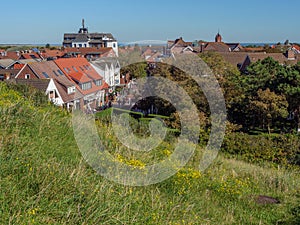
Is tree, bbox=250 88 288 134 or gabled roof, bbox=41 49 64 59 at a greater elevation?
gabled roof, bbox=41 49 64 59

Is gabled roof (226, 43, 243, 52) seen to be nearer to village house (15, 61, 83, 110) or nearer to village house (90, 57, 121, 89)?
village house (90, 57, 121, 89)

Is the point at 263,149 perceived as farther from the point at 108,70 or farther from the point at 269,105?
the point at 108,70

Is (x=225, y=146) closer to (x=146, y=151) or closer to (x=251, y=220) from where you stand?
(x=146, y=151)

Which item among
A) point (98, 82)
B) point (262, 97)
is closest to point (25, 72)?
point (98, 82)

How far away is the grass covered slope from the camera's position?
3553 mm

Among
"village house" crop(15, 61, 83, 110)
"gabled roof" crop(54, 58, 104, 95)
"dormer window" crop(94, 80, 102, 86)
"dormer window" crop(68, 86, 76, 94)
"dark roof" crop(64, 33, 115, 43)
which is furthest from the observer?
"dark roof" crop(64, 33, 115, 43)

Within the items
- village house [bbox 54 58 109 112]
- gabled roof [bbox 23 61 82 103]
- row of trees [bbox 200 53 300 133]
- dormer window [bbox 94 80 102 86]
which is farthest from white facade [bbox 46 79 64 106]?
row of trees [bbox 200 53 300 133]

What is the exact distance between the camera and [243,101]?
930 inches

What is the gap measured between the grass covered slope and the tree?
50.6 feet

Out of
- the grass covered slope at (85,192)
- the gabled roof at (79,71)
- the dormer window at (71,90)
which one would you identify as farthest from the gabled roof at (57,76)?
the grass covered slope at (85,192)

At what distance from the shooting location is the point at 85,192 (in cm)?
399

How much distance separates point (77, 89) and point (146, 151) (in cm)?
2140

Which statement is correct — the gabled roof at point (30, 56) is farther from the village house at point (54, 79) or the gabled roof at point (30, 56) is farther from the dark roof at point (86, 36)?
the dark roof at point (86, 36)

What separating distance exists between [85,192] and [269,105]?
20038 millimetres
